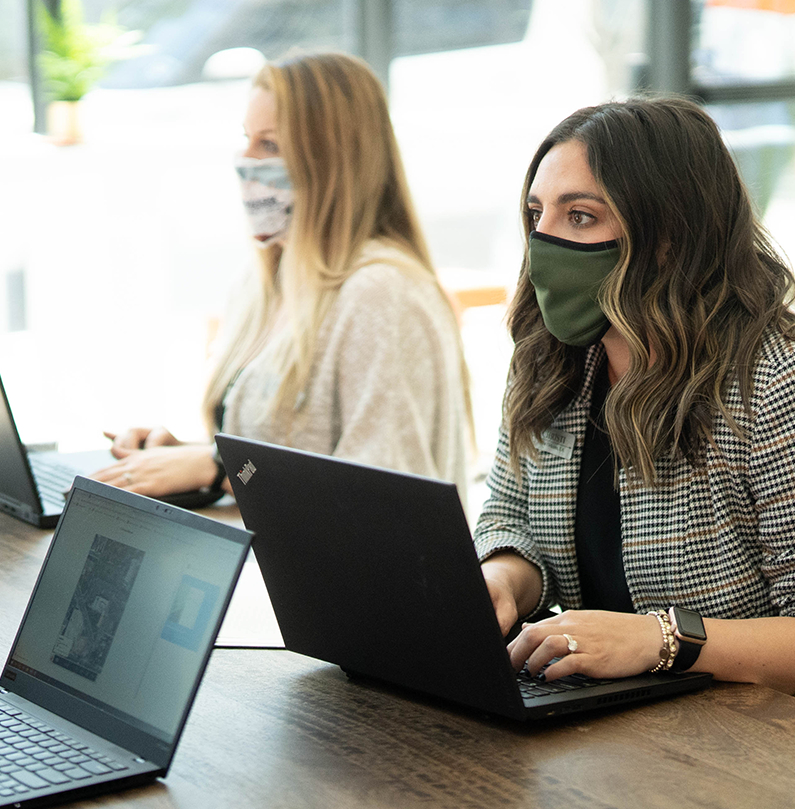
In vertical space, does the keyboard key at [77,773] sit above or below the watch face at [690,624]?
below

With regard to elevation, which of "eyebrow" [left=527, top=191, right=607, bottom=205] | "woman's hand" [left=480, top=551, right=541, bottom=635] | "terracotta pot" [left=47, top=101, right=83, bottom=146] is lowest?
"terracotta pot" [left=47, top=101, right=83, bottom=146]

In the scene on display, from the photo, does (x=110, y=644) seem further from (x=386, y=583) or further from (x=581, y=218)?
(x=581, y=218)

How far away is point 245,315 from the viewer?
2.34 meters

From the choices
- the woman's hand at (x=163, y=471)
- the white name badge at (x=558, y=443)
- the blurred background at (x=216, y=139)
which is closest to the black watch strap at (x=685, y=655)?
the white name badge at (x=558, y=443)

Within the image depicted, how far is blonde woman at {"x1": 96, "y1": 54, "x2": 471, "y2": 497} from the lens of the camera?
205 centimetres

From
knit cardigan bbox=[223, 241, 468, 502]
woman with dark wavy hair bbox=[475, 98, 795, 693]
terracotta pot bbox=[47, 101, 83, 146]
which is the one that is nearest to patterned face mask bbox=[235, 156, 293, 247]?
knit cardigan bbox=[223, 241, 468, 502]

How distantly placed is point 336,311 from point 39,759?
1.25 metres

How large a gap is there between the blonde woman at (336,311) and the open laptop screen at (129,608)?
87 cm

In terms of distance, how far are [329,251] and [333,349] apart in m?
0.22

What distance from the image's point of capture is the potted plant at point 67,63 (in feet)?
13.3

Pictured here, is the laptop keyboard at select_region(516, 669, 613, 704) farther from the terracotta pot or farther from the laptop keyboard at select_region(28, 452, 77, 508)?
the terracotta pot

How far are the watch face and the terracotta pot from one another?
135 inches

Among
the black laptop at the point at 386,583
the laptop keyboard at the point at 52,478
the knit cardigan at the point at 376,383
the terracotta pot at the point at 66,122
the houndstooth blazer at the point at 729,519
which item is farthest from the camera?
the terracotta pot at the point at 66,122

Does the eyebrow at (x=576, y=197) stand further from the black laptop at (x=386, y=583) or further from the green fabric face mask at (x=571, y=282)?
the black laptop at (x=386, y=583)
